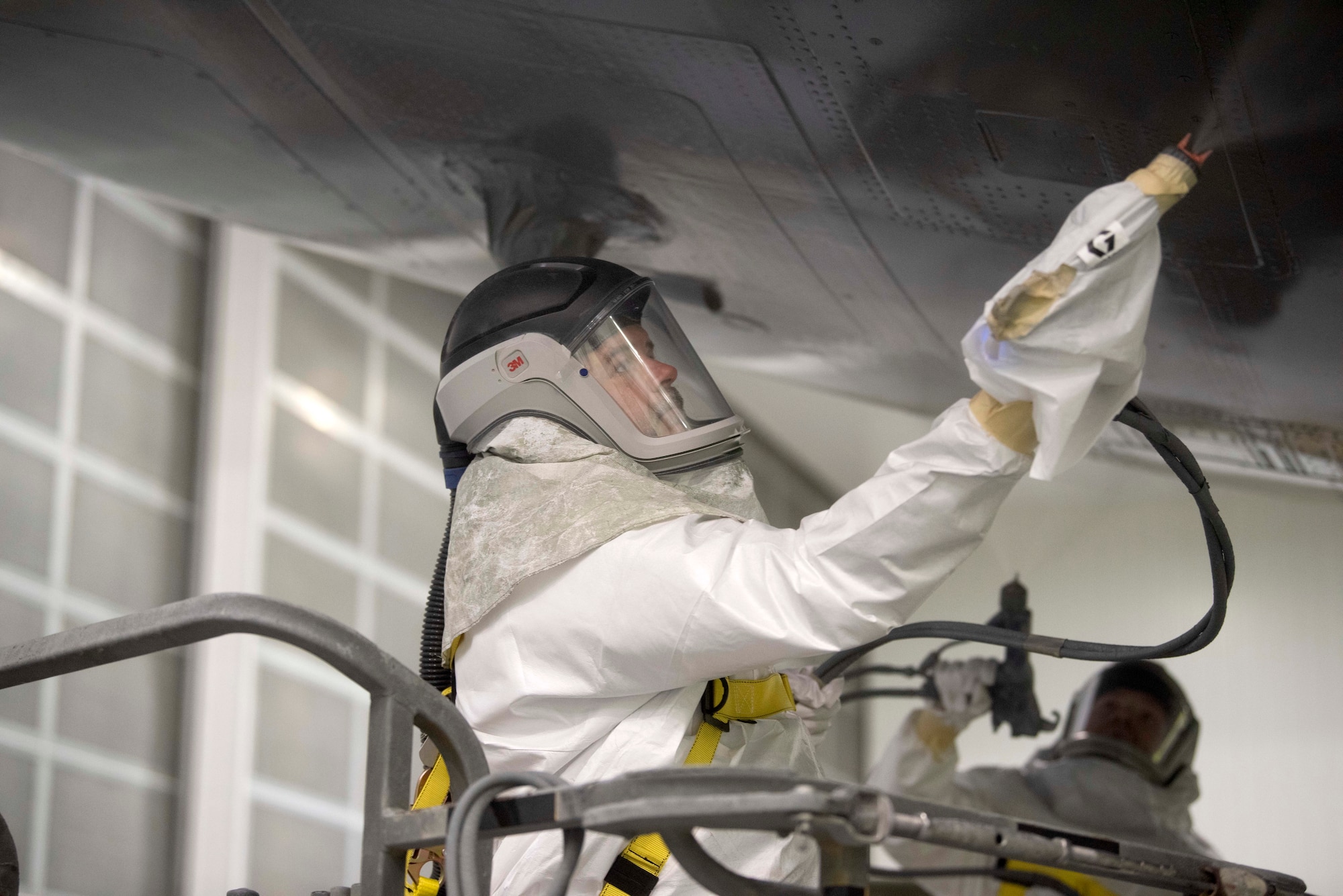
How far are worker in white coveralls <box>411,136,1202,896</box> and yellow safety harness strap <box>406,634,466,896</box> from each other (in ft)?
0.18

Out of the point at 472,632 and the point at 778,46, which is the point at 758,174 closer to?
the point at 778,46

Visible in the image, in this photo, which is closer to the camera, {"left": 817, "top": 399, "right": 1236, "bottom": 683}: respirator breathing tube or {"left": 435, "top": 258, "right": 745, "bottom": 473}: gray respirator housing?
{"left": 817, "top": 399, "right": 1236, "bottom": 683}: respirator breathing tube

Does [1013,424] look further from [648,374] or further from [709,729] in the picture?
[648,374]

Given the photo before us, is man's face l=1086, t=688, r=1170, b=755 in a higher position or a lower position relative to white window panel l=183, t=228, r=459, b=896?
lower

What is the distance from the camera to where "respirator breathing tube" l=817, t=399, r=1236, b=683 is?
6.18ft

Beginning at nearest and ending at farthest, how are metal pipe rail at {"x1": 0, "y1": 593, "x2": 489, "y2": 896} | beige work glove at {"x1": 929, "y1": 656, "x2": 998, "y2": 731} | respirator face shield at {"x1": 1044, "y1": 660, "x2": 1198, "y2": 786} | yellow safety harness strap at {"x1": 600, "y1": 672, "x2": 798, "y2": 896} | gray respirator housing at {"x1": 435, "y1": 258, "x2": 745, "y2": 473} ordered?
metal pipe rail at {"x1": 0, "y1": 593, "x2": 489, "y2": 896}
yellow safety harness strap at {"x1": 600, "y1": 672, "x2": 798, "y2": 896}
gray respirator housing at {"x1": 435, "y1": 258, "x2": 745, "y2": 473}
beige work glove at {"x1": 929, "y1": 656, "x2": 998, "y2": 731}
respirator face shield at {"x1": 1044, "y1": 660, "x2": 1198, "y2": 786}

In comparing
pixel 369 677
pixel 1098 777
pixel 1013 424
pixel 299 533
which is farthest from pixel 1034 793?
pixel 369 677

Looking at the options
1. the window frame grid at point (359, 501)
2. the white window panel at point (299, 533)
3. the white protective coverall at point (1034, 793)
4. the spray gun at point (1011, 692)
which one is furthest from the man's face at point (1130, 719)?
the white window panel at point (299, 533)

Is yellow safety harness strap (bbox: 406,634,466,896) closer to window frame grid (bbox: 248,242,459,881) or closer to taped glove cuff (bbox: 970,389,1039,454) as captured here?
taped glove cuff (bbox: 970,389,1039,454)

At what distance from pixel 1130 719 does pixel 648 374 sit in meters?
3.51

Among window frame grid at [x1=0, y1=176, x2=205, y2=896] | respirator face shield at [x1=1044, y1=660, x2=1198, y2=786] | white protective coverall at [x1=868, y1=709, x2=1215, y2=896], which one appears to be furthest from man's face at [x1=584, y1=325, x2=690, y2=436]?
window frame grid at [x1=0, y1=176, x2=205, y2=896]

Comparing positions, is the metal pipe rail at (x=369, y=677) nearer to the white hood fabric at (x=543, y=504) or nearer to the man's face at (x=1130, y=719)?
the white hood fabric at (x=543, y=504)

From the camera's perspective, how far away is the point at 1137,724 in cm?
493

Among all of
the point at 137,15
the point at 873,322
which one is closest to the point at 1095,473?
the point at 873,322
